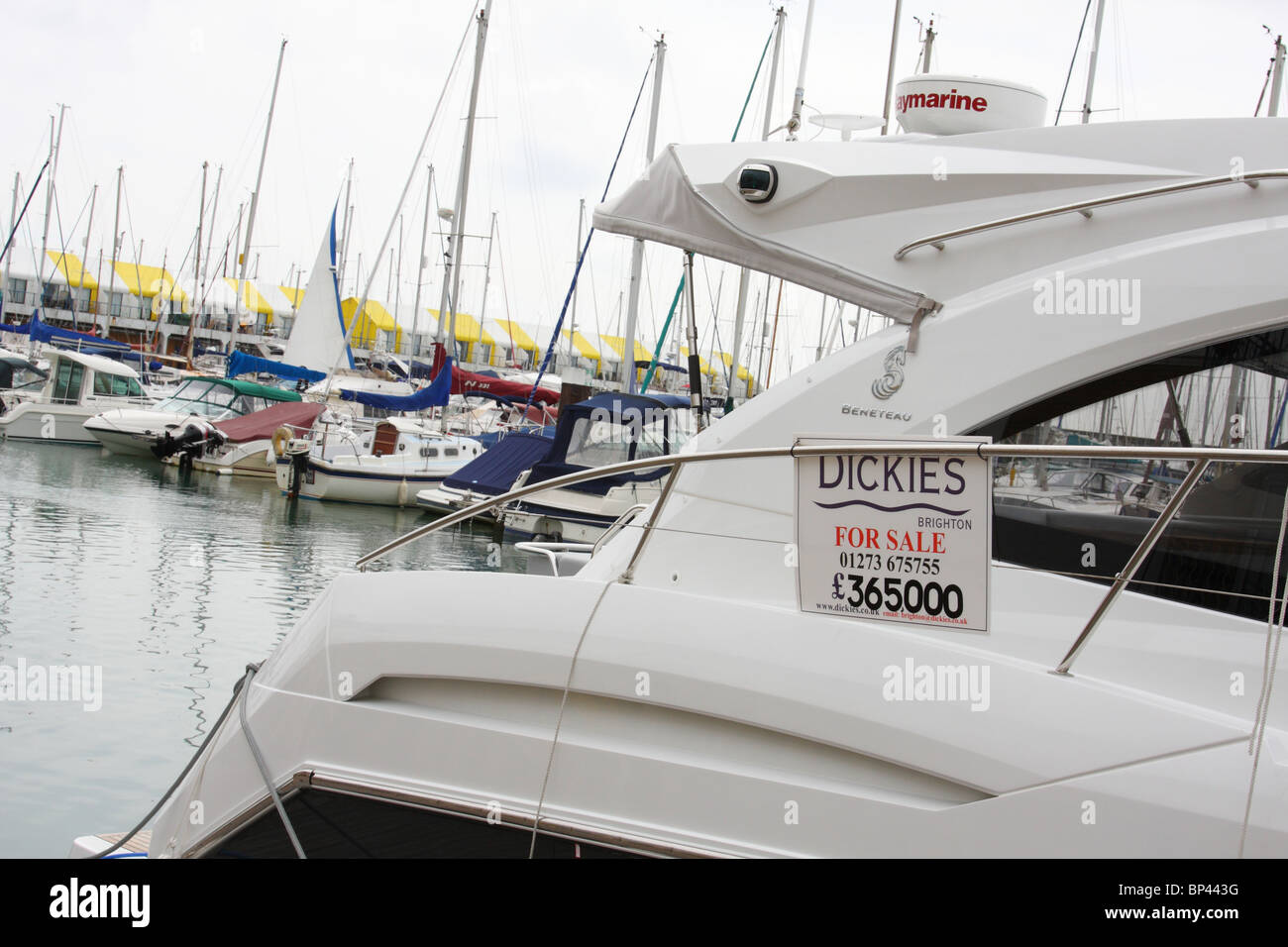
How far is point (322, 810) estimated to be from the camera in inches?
126

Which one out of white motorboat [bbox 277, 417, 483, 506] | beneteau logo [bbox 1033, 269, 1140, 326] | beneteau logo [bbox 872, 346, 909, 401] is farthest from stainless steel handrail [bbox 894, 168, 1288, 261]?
white motorboat [bbox 277, 417, 483, 506]

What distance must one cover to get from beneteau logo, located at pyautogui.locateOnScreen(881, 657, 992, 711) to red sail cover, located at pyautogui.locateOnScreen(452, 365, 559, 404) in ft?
89.8

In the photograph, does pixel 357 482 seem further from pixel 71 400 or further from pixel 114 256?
pixel 114 256

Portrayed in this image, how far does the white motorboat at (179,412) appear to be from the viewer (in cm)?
2545

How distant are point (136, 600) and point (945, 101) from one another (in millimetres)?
9982

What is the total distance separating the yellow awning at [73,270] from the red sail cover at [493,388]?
103ft

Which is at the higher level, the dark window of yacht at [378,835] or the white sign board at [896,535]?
the white sign board at [896,535]

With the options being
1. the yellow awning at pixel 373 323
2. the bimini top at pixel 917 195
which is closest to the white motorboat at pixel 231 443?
the bimini top at pixel 917 195

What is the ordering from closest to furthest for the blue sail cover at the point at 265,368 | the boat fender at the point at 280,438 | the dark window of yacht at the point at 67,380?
the boat fender at the point at 280,438 → the dark window of yacht at the point at 67,380 → the blue sail cover at the point at 265,368

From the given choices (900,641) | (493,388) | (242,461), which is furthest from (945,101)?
(493,388)

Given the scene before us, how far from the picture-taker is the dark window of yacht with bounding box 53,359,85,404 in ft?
91.0

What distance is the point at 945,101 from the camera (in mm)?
4828

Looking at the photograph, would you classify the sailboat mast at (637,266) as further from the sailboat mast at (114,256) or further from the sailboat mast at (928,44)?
the sailboat mast at (114,256)
